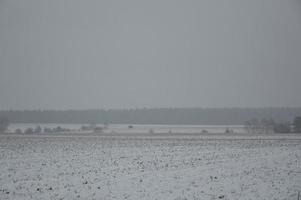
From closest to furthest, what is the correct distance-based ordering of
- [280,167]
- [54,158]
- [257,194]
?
[257,194] < [280,167] < [54,158]

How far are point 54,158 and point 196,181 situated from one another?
12.3 m

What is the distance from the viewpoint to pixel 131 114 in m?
182

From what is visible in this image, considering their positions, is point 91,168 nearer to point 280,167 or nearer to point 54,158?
point 54,158

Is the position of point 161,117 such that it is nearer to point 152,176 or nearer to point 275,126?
point 275,126

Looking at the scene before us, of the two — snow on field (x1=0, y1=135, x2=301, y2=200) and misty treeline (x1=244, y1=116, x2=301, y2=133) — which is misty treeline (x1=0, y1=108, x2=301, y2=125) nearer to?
misty treeline (x1=244, y1=116, x2=301, y2=133)

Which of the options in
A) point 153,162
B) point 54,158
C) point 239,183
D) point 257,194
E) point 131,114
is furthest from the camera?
point 131,114

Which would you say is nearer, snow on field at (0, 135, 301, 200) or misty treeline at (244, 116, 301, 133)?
snow on field at (0, 135, 301, 200)

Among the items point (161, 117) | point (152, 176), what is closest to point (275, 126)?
point (152, 176)

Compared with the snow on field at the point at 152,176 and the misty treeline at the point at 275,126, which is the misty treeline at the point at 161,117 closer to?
the misty treeline at the point at 275,126

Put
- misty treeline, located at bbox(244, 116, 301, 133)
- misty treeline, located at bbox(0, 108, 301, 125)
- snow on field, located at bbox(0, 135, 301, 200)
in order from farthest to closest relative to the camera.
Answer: misty treeline, located at bbox(0, 108, 301, 125), misty treeline, located at bbox(244, 116, 301, 133), snow on field, located at bbox(0, 135, 301, 200)

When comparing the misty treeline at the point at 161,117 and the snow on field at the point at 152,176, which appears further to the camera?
the misty treeline at the point at 161,117

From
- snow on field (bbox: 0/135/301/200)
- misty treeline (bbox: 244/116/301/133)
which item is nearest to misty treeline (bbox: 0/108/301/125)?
misty treeline (bbox: 244/116/301/133)

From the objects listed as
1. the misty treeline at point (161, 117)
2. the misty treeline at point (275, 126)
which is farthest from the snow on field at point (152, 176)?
the misty treeline at point (161, 117)

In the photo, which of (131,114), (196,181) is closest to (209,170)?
(196,181)
